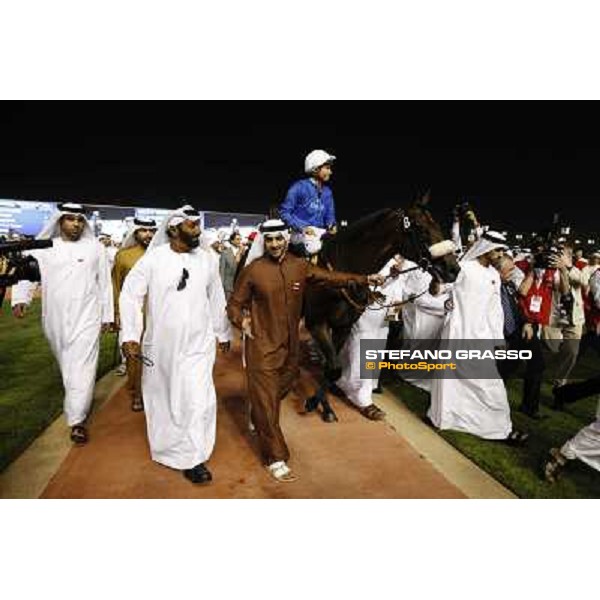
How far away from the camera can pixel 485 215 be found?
6.83m

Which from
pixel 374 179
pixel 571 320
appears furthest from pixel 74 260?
pixel 571 320

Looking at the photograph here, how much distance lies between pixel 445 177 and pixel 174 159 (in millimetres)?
3608

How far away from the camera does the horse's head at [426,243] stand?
4.64m

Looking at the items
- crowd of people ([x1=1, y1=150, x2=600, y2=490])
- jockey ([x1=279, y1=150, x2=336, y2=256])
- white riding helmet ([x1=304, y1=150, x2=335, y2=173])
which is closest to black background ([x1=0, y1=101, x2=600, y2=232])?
white riding helmet ([x1=304, y1=150, x2=335, y2=173])

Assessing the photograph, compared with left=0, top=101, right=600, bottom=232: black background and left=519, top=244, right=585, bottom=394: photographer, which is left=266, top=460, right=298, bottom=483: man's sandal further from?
left=519, top=244, right=585, bottom=394: photographer

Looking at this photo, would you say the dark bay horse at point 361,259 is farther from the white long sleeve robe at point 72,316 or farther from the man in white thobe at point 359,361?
the white long sleeve robe at point 72,316

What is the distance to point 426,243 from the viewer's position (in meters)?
4.70

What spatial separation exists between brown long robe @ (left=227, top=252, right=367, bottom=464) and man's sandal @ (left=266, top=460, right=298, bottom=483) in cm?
5

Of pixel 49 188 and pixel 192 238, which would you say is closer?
pixel 192 238

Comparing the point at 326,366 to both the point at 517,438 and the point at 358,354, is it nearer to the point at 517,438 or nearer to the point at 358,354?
the point at 358,354

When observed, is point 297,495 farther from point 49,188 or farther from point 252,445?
point 49,188

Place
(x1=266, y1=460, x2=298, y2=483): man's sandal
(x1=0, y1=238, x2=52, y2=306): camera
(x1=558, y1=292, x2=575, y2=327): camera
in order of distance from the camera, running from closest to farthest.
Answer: (x1=0, y1=238, x2=52, y2=306): camera
(x1=266, y1=460, x2=298, y2=483): man's sandal
(x1=558, y1=292, x2=575, y2=327): camera

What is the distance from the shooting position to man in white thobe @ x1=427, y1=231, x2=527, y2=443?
16.5 feet

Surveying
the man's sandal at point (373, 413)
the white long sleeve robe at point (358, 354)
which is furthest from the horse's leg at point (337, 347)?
the man's sandal at point (373, 413)
